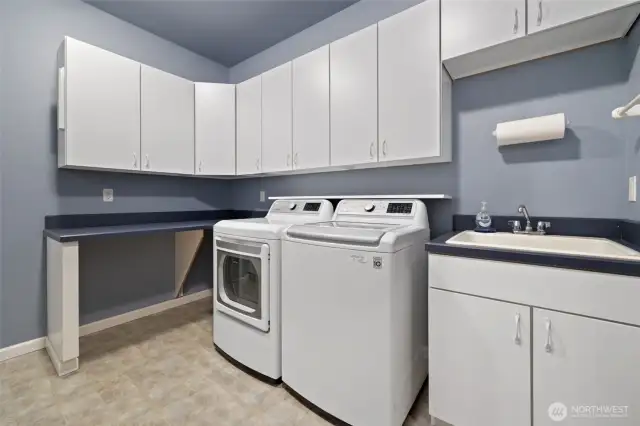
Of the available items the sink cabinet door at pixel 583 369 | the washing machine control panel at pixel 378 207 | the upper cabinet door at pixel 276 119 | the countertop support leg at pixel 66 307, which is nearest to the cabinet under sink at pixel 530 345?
the sink cabinet door at pixel 583 369

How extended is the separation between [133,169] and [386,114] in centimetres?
204

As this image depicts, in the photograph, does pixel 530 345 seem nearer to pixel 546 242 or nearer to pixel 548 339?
pixel 548 339

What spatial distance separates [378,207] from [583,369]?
1.21 m

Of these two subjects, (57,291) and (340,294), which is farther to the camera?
(57,291)

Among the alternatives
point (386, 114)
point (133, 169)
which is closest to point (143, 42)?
point (133, 169)

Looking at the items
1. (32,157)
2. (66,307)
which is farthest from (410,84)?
(32,157)

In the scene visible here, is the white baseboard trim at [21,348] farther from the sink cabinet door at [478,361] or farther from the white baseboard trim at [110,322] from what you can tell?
the sink cabinet door at [478,361]

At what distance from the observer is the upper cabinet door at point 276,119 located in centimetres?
237

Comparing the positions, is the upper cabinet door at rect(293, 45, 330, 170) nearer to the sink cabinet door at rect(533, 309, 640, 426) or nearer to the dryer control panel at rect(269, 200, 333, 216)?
the dryer control panel at rect(269, 200, 333, 216)

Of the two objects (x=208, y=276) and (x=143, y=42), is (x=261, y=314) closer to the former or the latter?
(x=208, y=276)

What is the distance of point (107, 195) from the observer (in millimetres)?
2449

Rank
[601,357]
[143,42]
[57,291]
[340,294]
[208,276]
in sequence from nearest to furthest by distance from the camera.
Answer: [601,357]
[340,294]
[57,291]
[143,42]
[208,276]

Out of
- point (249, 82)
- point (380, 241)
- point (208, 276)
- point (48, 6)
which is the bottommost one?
point (208, 276)

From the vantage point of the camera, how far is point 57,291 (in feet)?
6.00
